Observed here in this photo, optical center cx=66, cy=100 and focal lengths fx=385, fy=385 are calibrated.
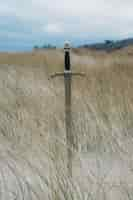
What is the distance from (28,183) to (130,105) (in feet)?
8.12

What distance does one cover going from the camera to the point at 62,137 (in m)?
3.70

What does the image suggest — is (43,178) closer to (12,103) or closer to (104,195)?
(104,195)

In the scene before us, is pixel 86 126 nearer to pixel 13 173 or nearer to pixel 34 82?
pixel 13 173

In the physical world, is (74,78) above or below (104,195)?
above

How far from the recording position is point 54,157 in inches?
111

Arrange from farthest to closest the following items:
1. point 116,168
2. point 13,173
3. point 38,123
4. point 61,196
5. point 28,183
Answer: point 38,123 < point 116,168 < point 13,173 < point 28,183 < point 61,196

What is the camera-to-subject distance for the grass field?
99.8 inches

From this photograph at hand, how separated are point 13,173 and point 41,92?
2577 millimetres

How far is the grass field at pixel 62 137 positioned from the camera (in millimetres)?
2535

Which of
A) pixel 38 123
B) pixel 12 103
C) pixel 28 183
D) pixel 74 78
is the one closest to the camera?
pixel 28 183

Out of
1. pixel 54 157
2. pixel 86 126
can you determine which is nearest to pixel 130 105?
pixel 86 126

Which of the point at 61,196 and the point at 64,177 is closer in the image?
the point at 61,196

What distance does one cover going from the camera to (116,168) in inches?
121

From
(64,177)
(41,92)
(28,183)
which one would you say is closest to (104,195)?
(64,177)
